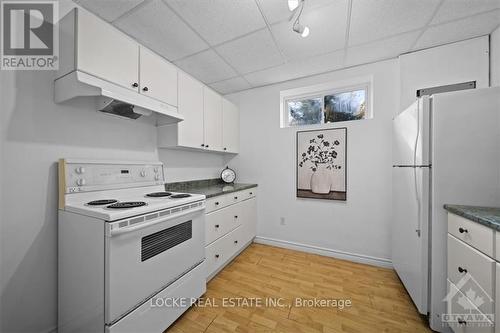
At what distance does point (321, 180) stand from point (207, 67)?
2.06 m

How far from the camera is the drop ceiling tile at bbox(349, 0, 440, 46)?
1.42m

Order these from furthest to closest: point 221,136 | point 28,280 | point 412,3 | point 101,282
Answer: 1. point 221,136
2. point 412,3
3. point 28,280
4. point 101,282

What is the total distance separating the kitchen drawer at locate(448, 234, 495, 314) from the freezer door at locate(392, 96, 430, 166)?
578 mm

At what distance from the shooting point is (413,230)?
1.51 meters

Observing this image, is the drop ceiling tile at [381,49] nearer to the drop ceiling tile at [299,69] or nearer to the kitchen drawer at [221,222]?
the drop ceiling tile at [299,69]

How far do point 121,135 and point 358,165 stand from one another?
103 inches

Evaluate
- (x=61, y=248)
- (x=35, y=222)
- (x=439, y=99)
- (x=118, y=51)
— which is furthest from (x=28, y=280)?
(x=439, y=99)

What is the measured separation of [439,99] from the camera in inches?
51.8

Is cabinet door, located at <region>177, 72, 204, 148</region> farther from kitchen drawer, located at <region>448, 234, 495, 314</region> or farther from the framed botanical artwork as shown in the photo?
kitchen drawer, located at <region>448, 234, 495, 314</region>

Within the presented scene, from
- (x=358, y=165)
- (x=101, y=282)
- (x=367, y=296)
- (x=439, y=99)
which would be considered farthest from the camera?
(x=358, y=165)

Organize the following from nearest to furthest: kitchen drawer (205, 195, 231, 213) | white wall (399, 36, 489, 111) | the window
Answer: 1. white wall (399, 36, 489, 111)
2. kitchen drawer (205, 195, 231, 213)
3. the window

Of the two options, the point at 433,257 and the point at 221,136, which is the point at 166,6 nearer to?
the point at 221,136

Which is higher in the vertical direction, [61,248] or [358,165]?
[358,165]

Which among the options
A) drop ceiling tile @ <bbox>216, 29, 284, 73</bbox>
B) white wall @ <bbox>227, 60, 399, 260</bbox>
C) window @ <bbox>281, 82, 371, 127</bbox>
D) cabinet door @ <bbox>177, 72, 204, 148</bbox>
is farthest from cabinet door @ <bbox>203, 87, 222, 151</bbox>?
window @ <bbox>281, 82, 371, 127</bbox>
